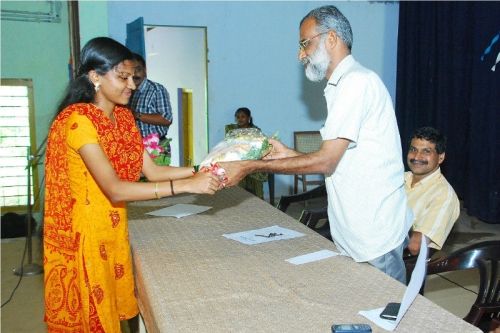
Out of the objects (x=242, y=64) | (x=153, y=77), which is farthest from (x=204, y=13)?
(x=153, y=77)

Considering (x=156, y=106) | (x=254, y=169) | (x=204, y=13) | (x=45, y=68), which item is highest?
(x=204, y=13)

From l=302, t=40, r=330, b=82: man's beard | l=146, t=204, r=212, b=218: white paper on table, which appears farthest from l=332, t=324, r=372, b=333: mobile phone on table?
l=146, t=204, r=212, b=218: white paper on table

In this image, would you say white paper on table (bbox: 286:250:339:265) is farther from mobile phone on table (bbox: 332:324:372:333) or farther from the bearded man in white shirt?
mobile phone on table (bbox: 332:324:372:333)

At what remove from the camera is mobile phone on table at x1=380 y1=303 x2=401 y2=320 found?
1.33m

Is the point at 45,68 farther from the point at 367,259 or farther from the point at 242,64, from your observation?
the point at 367,259

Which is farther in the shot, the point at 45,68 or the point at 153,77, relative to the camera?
the point at 153,77

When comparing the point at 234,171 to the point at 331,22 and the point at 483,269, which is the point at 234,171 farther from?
the point at 483,269

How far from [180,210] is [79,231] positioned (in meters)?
0.94

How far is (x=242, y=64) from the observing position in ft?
22.5

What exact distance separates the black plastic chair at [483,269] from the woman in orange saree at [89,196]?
1.16m

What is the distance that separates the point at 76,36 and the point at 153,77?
324 centimetres

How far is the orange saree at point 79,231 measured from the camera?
1.76 metres

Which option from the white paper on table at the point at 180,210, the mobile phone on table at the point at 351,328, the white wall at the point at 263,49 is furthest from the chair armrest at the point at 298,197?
the white wall at the point at 263,49

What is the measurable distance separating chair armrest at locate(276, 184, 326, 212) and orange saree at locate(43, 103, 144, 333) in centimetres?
148
